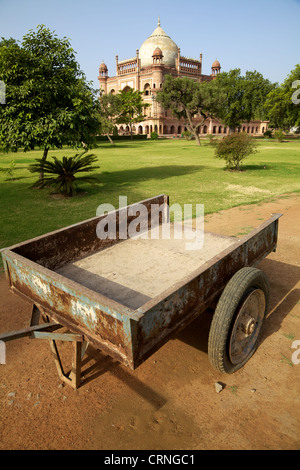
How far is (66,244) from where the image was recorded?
356 centimetres

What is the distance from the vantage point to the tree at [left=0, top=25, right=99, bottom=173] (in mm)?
9633

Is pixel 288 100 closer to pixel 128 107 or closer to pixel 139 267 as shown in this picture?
pixel 128 107

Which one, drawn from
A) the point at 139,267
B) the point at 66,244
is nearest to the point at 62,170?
the point at 66,244

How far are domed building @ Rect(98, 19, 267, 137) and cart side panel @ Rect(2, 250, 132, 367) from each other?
201ft

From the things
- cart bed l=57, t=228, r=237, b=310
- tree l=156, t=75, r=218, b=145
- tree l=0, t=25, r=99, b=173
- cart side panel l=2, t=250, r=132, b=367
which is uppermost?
tree l=156, t=75, r=218, b=145

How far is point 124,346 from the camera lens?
1.96 meters

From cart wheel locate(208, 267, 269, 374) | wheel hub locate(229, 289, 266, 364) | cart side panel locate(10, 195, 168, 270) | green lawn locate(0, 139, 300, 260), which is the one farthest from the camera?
green lawn locate(0, 139, 300, 260)

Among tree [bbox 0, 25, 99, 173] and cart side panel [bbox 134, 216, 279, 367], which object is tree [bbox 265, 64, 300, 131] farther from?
cart side panel [bbox 134, 216, 279, 367]

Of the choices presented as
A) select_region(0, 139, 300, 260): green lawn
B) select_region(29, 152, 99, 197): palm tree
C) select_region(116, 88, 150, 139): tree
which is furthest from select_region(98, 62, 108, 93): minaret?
select_region(29, 152, 99, 197): palm tree

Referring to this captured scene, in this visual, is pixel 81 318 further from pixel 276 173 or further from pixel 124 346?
pixel 276 173

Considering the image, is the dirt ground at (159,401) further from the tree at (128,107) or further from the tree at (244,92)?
the tree at (244,92)

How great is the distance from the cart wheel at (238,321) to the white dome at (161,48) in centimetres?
7395
